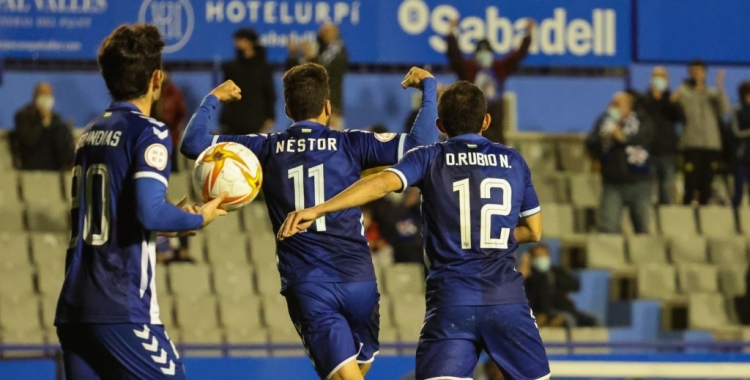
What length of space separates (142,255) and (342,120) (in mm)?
8444

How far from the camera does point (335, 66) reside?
493 inches

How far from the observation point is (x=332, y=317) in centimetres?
601

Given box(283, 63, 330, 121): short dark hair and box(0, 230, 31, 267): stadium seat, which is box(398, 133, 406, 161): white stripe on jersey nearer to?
box(283, 63, 330, 121): short dark hair

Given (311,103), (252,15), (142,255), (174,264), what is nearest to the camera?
(142,255)

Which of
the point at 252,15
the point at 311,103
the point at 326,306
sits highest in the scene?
the point at 252,15

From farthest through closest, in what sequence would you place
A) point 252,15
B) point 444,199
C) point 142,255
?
point 252,15
point 444,199
point 142,255

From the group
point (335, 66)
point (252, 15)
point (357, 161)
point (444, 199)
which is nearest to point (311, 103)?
point (357, 161)

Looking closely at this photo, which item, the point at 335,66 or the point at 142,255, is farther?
the point at 335,66

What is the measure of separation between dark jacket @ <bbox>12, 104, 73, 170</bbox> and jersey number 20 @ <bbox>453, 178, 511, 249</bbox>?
781 cm

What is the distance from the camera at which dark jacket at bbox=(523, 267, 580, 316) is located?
1184 centimetres

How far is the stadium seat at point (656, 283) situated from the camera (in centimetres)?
1360

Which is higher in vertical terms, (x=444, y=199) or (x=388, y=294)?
(x=444, y=199)

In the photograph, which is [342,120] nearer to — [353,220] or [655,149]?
[655,149]

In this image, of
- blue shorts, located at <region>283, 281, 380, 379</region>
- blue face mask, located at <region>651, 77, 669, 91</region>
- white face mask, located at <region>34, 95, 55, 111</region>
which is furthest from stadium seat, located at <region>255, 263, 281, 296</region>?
blue shorts, located at <region>283, 281, 380, 379</region>
